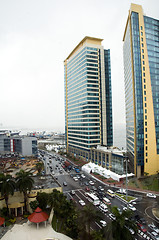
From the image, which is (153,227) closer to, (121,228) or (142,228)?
(142,228)

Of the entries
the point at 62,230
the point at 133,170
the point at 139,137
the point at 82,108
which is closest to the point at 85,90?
the point at 82,108

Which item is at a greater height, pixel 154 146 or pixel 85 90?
pixel 85 90

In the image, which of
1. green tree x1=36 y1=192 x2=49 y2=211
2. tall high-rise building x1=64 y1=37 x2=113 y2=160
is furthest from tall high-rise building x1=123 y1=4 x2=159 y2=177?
green tree x1=36 y1=192 x2=49 y2=211

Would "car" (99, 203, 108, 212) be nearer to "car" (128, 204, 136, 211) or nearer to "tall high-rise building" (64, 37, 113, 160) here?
"car" (128, 204, 136, 211)

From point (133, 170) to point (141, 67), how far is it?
147 ft

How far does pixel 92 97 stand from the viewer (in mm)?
101688

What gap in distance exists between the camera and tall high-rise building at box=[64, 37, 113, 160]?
101 metres

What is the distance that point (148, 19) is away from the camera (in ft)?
248

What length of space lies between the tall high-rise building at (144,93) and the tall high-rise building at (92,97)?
106 ft

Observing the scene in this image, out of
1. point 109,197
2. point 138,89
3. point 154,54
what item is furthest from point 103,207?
point 154,54

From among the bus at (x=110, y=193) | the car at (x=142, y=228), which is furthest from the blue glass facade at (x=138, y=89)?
the car at (x=142, y=228)

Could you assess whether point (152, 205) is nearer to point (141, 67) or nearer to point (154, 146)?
point (154, 146)

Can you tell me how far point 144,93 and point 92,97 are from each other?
119 ft

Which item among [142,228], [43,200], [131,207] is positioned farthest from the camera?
[131,207]
